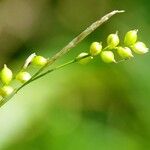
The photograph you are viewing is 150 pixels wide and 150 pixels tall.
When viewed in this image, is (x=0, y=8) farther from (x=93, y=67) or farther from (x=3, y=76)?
(x=3, y=76)

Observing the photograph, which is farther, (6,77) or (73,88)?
(73,88)

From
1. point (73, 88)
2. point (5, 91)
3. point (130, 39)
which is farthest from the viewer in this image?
point (73, 88)

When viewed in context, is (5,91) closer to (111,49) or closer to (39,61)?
(39,61)

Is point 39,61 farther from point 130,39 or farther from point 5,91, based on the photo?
point 130,39

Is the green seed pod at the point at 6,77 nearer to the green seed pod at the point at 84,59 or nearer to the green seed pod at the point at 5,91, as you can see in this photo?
the green seed pod at the point at 5,91

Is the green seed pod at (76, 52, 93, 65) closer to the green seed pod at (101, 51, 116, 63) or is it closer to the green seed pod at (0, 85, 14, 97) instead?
the green seed pod at (101, 51, 116, 63)

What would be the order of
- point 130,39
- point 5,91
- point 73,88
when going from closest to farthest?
point 5,91 → point 130,39 → point 73,88

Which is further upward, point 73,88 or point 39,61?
point 73,88

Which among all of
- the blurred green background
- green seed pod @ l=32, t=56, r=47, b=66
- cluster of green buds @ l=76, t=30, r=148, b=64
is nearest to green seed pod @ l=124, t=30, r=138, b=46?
cluster of green buds @ l=76, t=30, r=148, b=64

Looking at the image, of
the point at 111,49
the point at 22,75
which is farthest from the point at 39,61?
the point at 111,49
